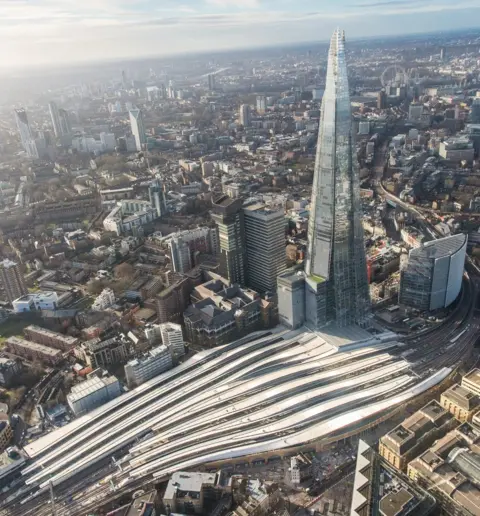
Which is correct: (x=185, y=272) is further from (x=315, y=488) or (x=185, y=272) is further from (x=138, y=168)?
(x=138, y=168)

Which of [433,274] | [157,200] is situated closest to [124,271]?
[157,200]

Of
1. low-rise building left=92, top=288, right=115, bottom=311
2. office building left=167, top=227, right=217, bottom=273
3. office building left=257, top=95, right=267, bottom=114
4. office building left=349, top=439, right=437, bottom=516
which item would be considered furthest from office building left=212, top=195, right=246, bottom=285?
office building left=257, top=95, right=267, bottom=114

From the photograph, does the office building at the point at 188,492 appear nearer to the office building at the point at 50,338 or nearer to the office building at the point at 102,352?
the office building at the point at 102,352

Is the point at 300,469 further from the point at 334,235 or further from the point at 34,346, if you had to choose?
the point at 34,346

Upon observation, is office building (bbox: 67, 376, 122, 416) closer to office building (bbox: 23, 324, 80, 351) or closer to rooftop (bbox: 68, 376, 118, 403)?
rooftop (bbox: 68, 376, 118, 403)

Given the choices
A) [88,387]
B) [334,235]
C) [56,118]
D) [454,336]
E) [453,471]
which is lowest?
[454,336]

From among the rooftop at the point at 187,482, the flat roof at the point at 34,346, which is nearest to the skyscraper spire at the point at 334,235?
the rooftop at the point at 187,482

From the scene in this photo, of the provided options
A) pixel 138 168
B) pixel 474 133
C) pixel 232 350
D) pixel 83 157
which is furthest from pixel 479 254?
pixel 83 157
